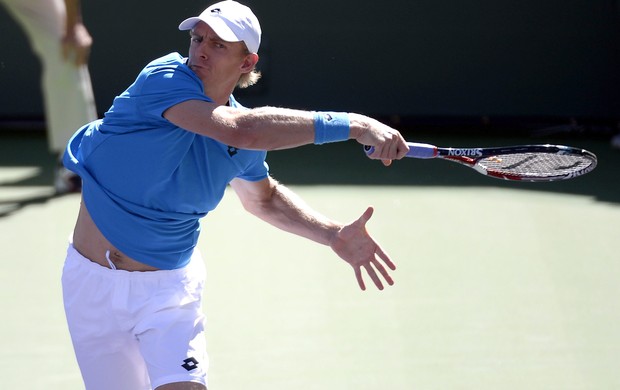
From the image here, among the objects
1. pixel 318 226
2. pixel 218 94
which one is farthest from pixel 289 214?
pixel 218 94

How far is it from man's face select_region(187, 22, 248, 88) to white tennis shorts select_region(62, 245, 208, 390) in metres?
0.59

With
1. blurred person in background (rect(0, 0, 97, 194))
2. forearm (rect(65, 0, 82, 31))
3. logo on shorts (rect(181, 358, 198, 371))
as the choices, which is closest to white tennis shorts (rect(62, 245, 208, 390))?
logo on shorts (rect(181, 358, 198, 371))

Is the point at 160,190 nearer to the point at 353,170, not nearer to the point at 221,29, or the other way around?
the point at 221,29

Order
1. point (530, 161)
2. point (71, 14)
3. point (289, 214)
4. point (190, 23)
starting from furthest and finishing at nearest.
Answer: point (71, 14)
point (530, 161)
point (289, 214)
point (190, 23)

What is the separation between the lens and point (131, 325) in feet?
10.00

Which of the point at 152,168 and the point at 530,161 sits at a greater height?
the point at 152,168

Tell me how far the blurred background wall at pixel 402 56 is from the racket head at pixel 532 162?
5.82 m

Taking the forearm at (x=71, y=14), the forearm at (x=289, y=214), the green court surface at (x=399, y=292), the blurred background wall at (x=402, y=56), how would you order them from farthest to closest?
the blurred background wall at (x=402, y=56) → the forearm at (x=71, y=14) → the green court surface at (x=399, y=292) → the forearm at (x=289, y=214)

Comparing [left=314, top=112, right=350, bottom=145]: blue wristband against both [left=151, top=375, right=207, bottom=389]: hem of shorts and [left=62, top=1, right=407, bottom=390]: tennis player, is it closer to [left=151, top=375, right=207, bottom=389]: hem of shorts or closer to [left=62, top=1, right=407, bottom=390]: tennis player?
[left=62, top=1, right=407, bottom=390]: tennis player

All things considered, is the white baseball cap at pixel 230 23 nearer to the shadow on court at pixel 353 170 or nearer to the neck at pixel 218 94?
the neck at pixel 218 94

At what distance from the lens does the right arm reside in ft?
9.28

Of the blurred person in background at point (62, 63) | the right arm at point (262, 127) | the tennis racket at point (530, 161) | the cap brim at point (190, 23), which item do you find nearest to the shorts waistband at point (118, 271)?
the right arm at point (262, 127)

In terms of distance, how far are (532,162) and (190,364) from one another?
147 cm

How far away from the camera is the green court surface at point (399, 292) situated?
4449 mm
